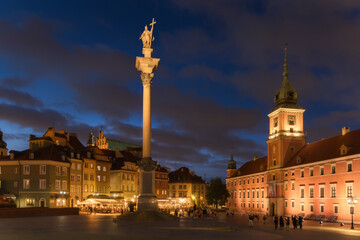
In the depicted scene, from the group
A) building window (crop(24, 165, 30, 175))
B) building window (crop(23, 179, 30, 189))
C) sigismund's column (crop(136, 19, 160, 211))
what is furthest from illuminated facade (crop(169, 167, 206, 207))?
sigismund's column (crop(136, 19, 160, 211))

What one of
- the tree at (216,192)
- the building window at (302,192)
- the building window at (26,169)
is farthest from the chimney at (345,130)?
the building window at (26,169)

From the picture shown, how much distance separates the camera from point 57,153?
7919 cm

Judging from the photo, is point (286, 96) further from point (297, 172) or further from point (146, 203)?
point (146, 203)

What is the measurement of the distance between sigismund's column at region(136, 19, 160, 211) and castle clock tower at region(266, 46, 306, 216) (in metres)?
46.9

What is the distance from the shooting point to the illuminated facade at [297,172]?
199 feet

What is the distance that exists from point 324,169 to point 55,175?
47497 millimetres

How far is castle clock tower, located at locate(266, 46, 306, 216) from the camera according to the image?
275 feet

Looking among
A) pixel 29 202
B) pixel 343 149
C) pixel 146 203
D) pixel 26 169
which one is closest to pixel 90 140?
pixel 26 169

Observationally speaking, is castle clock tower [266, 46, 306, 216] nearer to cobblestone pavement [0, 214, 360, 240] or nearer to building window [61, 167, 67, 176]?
building window [61, 167, 67, 176]

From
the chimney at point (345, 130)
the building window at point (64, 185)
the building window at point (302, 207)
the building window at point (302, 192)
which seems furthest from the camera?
the building window at point (64, 185)

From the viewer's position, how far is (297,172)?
7650cm

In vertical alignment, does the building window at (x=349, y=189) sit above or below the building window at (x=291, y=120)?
below

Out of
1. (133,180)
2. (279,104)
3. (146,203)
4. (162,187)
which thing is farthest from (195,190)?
(146,203)

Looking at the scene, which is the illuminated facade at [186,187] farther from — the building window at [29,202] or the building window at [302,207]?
the building window at [29,202]
